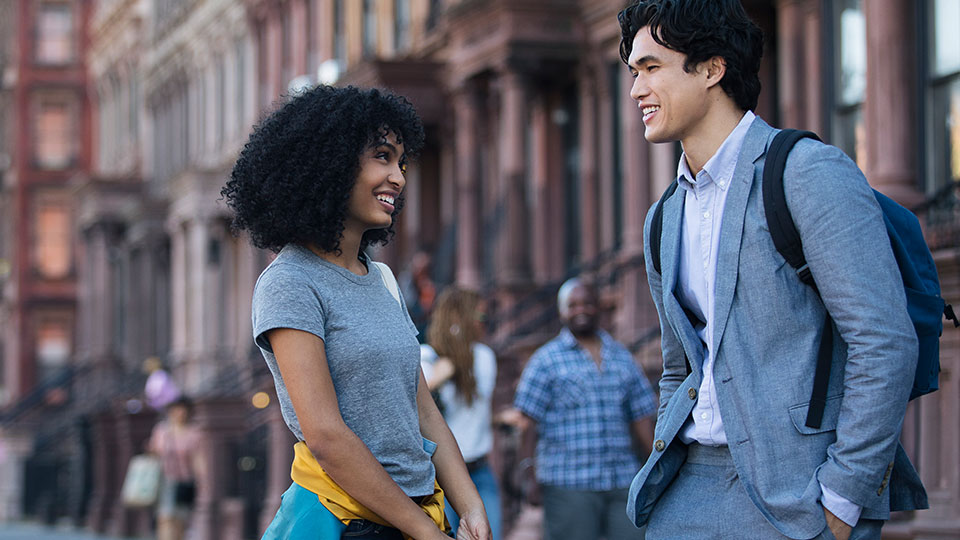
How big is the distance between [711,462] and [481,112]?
19267 millimetres

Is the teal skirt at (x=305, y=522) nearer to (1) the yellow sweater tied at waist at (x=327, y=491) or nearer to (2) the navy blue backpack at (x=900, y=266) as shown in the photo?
(1) the yellow sweater tied at waist at (x=327, y=491)

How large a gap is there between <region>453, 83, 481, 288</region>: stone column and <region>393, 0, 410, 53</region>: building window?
3662mm

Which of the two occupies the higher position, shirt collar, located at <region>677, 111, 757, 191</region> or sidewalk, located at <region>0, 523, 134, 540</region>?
shirt collar, located at <region>677, 111, 757, 191</region>

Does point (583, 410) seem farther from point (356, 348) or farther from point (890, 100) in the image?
point (890, 100)

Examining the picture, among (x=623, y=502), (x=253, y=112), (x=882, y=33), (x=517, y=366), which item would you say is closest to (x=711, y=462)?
(x=623, y=502)

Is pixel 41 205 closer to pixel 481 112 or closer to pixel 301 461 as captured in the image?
pixel 481 112

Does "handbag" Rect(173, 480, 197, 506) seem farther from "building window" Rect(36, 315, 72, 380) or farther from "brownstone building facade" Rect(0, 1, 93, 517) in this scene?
"building window" Rect(36, 315, 72, 380)

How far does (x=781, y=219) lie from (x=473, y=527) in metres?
1.14

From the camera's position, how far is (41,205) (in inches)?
2144

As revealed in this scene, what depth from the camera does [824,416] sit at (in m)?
3.64

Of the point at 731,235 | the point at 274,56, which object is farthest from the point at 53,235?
the point at 731,235

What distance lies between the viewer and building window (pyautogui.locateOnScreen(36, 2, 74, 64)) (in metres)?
54.5

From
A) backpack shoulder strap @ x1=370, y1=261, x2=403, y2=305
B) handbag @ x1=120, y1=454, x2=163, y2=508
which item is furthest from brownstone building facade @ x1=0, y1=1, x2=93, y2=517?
backpack shoulder strap @ x1=370, y1=261, x2=403, y2=305

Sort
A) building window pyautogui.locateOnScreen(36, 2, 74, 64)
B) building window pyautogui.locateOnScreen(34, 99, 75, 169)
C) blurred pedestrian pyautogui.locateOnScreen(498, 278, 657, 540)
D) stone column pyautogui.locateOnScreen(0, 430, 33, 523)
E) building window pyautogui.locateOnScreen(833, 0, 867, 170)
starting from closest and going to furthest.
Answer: blurred pedestrian pyautogui.locateOnScreen(498, 278, 657, 540) → building window pyautogui.locateOnScreen(833, 0, 867, 170) → stone column pyautogui.locateOnScreen(0, 430, 33, 523) → building window pyautogui.locateOnScreen(36, 2, 74, 64) → building window pyautogui.locateOnScreen(34, 99, 75, 169)
